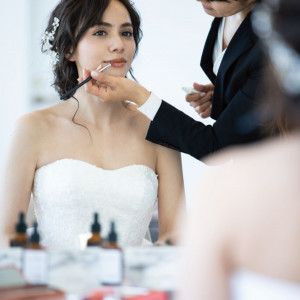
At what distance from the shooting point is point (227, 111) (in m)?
1.59

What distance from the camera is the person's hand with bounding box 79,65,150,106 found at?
1606mm

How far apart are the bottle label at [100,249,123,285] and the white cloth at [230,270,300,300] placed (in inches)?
24.1

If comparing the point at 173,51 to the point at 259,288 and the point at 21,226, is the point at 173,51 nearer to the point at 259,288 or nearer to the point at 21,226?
the point at 21,226

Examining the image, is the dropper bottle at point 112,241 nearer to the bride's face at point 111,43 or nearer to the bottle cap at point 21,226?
the bottle cap at point 21,226

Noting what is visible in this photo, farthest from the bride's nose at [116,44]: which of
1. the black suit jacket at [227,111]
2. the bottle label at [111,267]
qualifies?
the bottle label at [111,267]

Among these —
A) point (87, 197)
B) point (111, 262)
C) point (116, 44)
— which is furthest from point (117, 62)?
point (111, 262)

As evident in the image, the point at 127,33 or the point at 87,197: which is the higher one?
the point at 127,33

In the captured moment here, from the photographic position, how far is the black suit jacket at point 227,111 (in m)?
1.55

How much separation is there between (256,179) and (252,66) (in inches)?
39.1

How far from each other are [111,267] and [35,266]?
0.17 meters

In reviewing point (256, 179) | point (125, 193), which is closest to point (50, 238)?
point (125, 193)

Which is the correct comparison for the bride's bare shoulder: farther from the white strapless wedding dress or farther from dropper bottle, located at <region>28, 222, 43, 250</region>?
dropper bottle, located at <region>28, 222, 43, 250</region>

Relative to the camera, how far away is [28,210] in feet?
5.46

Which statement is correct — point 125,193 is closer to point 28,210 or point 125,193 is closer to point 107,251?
point 28,210
